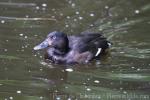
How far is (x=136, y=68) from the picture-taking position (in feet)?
35.7

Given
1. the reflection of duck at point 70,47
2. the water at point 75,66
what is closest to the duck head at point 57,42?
the reflection of duck at point 70,47

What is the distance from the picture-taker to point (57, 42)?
11703 mm

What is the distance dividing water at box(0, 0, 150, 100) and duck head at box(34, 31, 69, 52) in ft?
0.85

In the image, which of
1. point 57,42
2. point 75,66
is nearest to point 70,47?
point 57,42

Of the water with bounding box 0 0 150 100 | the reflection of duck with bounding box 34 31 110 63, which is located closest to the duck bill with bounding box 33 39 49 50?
the reflection of duck with bounding box 34 31 110 63

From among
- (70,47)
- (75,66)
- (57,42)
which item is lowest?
(75,66)

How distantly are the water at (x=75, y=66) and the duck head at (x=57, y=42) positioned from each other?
10.1 inches

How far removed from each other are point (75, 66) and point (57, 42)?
2.38 ft

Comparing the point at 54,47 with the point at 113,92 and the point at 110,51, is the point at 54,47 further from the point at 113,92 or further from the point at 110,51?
the point at 113,92

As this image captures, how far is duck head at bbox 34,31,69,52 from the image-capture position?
38.0 ft

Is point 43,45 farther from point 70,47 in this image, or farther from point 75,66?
point 75,66

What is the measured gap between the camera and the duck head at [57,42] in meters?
11.6

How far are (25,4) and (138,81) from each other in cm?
564

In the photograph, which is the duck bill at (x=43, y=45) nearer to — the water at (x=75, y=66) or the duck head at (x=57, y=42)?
the duck head at (x=57, y=42)
